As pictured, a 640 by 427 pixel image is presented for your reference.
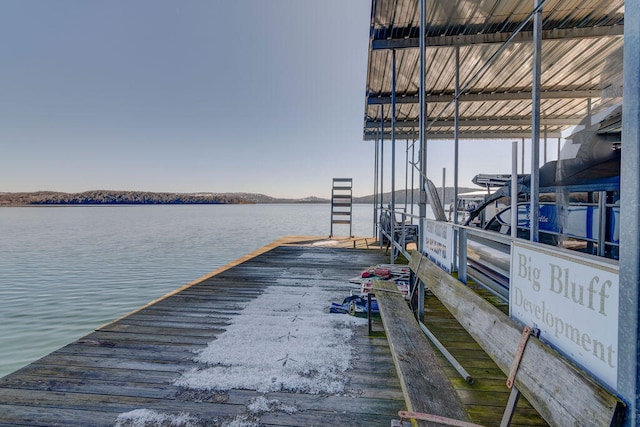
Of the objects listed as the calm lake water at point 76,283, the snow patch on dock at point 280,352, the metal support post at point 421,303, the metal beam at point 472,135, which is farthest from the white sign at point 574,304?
the metal beam at point 472,135

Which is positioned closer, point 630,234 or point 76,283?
point 630,234

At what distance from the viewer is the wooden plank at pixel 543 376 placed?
99 cm

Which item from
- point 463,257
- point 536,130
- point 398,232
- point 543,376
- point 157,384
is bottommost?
point 157,384

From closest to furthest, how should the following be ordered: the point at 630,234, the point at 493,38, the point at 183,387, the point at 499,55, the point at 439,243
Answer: the point at 630,234, the point at 183,387, the point at 439,243, the point at 493,38, the point at 499,55

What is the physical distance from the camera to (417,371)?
1.63 meters

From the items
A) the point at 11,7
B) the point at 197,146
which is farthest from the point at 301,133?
the point at 11,7

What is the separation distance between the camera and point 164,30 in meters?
14.1

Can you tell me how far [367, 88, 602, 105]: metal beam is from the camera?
20.8 feet

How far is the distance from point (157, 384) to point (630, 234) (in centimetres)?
279

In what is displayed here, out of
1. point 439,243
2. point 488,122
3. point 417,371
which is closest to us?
point 417,371

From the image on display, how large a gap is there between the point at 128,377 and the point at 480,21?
6.11m

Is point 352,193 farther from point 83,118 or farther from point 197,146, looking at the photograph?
point 83,118

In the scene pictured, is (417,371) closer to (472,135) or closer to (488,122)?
(488,122)

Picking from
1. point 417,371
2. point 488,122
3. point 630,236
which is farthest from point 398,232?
point 630,236
